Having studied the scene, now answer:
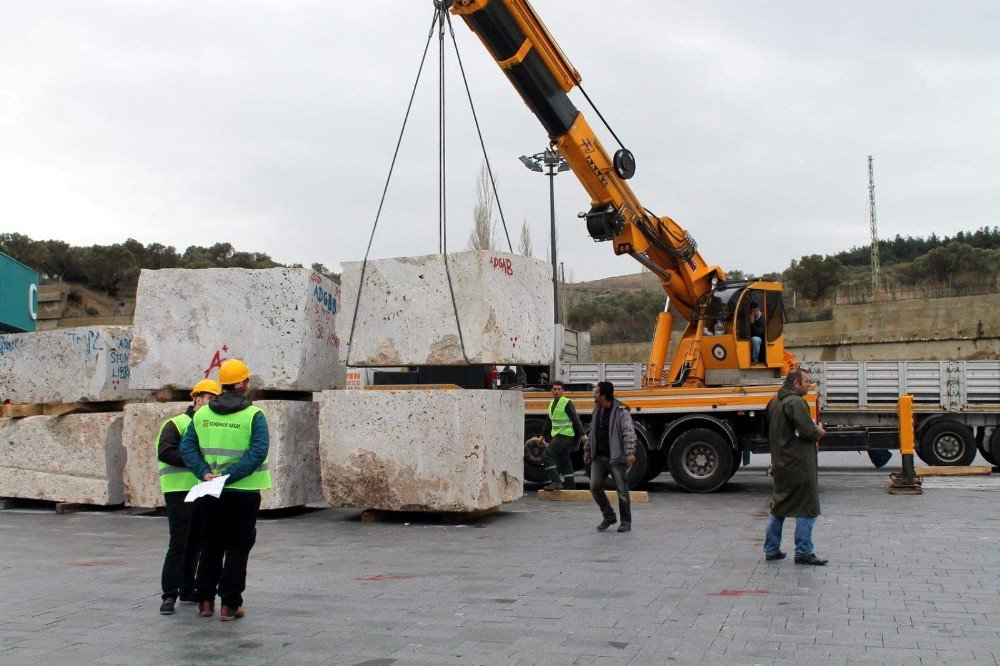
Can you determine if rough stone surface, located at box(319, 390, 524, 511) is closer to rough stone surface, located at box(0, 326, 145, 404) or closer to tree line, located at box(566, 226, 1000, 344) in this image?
rough stone surface, located at box(0, 326, 145, 404)

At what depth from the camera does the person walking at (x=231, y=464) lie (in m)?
6.04

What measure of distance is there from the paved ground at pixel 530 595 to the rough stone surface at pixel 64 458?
1069mm

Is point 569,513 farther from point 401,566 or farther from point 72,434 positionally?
point 72,434

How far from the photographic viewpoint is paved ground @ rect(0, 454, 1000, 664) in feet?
17.3

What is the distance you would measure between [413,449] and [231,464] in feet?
14.5

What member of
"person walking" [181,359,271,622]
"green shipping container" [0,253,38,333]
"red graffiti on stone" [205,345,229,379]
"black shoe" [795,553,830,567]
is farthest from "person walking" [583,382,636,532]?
"green shipping container" [0,253,38,333]

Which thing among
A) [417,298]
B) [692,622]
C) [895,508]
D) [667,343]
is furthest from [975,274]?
[692,622]

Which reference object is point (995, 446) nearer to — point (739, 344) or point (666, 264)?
point (739, 344)

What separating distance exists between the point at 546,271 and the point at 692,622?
610 centimetres

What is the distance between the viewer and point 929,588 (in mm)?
6770

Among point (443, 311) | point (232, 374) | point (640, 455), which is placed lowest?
point (640, 455)

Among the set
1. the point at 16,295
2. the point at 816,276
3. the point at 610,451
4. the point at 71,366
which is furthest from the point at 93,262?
the point at 610,451

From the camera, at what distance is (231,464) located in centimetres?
601

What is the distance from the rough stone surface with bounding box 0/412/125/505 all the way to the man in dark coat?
822cm
